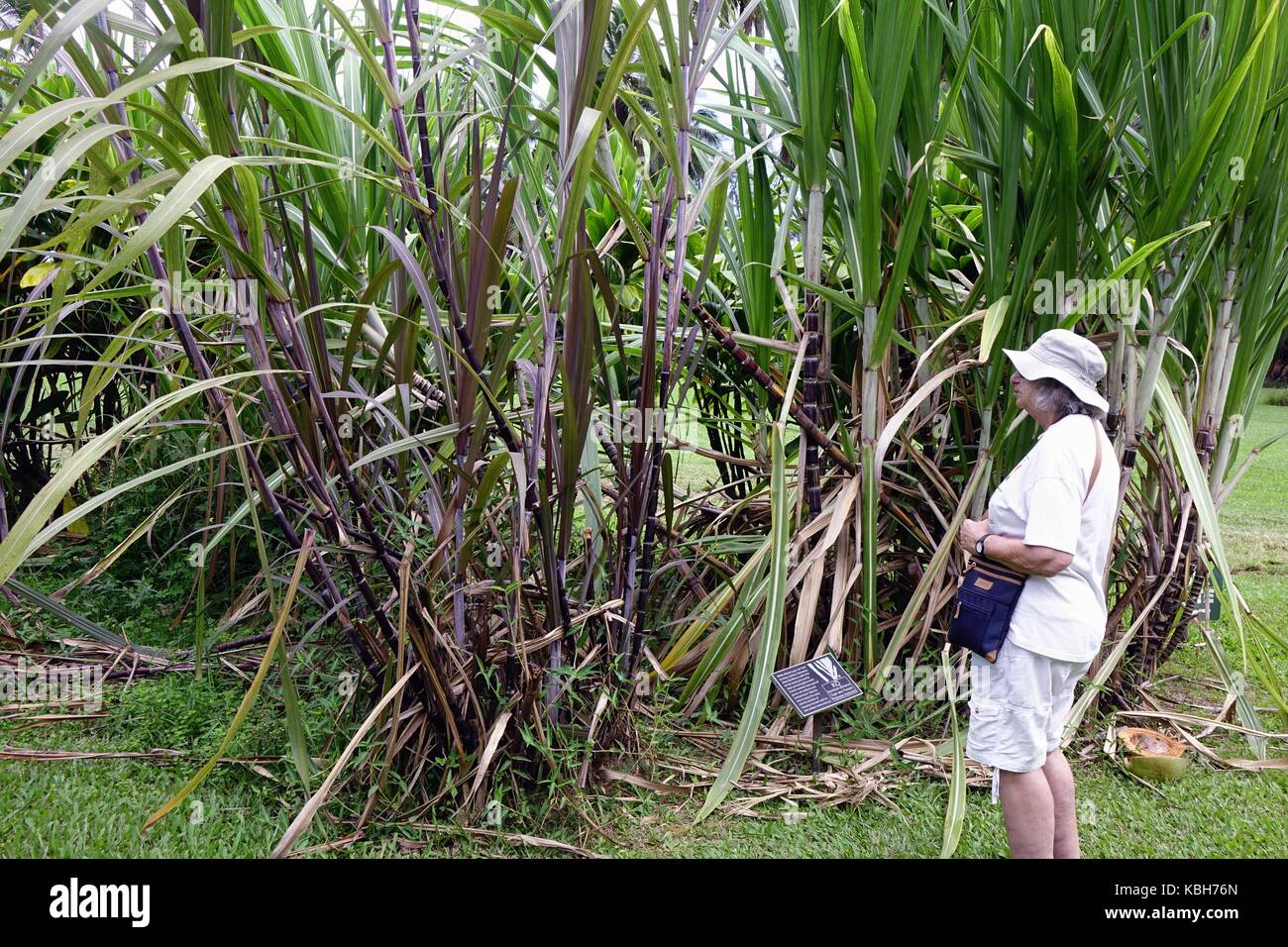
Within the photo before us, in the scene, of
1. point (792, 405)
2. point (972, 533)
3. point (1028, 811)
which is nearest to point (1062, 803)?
point (1028, 811)

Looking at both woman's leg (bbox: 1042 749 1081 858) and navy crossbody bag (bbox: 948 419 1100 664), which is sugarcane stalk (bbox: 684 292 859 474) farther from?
woman's leg (bbox: 1042 749 1081 858)

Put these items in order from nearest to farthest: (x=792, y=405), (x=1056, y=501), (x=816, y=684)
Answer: (x=1056, y=501) < (x=816, y=684) < (x=792, y=405)

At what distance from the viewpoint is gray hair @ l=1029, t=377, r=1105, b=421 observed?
1.64 metres

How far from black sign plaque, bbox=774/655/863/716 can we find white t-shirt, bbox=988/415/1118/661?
377mm

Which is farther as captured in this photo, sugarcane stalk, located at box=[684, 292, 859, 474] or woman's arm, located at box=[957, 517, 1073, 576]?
sugarcane stalk, located at box=[684, 292, 859, 474]

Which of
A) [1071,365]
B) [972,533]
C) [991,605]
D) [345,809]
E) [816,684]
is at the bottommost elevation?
[345,809]

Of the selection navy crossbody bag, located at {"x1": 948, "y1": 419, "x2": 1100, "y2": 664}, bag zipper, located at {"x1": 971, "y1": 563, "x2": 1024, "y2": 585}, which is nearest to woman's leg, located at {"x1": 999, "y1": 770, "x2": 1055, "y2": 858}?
navy crossbody bag, located at {"x1": 948, "y1": 419, "x2": 1100, "y2": 664}

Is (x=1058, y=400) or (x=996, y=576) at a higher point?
(x=1058, y=400)

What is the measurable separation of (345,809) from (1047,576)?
128 centimetres

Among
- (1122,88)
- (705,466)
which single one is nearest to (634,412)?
(1122,88)

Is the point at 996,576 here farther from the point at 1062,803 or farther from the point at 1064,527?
the point at 1062,803

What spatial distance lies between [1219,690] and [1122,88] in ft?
5.52

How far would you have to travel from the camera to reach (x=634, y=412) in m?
1.75

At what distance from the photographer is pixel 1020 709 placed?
1.59 m
